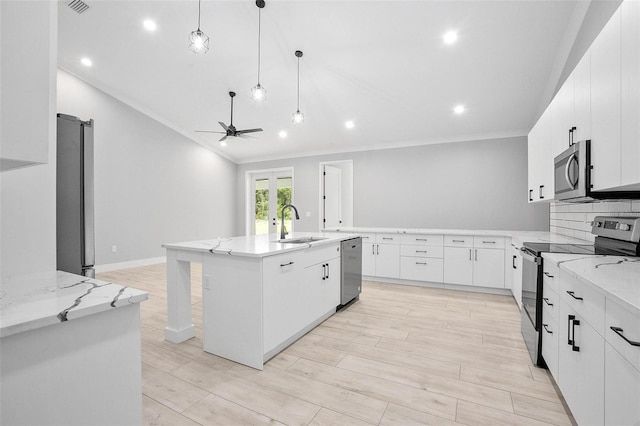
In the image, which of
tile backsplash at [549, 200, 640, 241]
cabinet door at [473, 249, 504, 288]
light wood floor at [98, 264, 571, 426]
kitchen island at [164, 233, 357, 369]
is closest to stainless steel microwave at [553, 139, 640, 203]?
tile backsplash at [549, 200, 640, 241]

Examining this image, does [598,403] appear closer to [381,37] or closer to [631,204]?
[631,204]

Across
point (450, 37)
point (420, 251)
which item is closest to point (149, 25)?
point (450, 37)

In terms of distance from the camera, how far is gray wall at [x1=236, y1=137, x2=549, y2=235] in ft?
15.5

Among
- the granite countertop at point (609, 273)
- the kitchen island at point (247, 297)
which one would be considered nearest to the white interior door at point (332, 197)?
the kitchen island at point (247, 297)

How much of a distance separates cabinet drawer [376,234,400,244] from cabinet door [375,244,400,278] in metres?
0.05

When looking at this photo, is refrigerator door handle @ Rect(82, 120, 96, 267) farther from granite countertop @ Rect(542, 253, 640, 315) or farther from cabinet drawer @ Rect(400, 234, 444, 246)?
cabinet drawer @ Rect(400, 234, 444, 246)

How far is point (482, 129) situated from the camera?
4805 millimetres

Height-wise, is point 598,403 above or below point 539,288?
below

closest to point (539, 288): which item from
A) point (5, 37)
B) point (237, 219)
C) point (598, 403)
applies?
point (598, 403)

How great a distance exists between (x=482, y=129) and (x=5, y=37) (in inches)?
214

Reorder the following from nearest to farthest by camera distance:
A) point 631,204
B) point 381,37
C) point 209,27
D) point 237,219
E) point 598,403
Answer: point 598,403
point 631,204
point 381,37
point 209,27
point 237,219

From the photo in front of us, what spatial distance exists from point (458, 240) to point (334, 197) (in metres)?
3.11

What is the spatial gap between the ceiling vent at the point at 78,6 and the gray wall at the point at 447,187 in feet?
14.4

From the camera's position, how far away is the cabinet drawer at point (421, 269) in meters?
4.42
